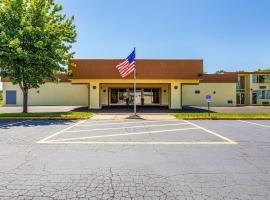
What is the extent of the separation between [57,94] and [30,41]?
16.2 m

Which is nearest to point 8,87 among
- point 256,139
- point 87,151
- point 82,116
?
point 82,116

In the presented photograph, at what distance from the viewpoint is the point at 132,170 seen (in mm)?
5348

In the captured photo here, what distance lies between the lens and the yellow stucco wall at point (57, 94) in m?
33.7

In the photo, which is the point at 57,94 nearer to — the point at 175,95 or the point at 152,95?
the point at 152,95

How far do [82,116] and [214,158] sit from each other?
12663 mm

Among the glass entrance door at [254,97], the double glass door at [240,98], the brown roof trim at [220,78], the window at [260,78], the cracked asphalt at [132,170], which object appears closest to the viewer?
the cracked asphalt at [132,170]

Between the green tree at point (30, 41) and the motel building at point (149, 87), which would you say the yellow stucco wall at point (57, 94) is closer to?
the motel building at point (149, 87)

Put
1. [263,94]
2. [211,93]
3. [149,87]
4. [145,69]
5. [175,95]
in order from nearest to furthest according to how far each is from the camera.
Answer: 1. [145,69]
2. [175,95]
3. [149,87]
4. [211,93]
5. [263,94]

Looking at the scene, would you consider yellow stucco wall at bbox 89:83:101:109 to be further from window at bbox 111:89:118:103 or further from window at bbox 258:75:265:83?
window at bbox 258:75:265:83

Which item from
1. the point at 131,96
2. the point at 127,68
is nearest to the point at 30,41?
the point at 127,68

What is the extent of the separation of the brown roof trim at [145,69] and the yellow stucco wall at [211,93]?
9.99 metres

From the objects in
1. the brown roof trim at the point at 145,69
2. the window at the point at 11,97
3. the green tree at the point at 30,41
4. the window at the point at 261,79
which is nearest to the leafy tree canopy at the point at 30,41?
the green tree at the point at 30,41

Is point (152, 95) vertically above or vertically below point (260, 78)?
below

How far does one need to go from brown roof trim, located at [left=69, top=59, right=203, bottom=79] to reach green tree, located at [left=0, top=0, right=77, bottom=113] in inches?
164
